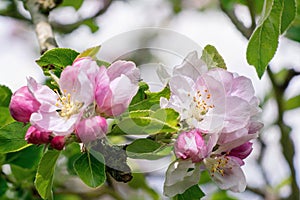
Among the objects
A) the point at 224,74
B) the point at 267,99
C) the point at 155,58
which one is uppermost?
the point at 224,74

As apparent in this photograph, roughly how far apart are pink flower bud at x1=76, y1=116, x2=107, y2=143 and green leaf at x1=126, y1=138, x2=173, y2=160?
0.31ft

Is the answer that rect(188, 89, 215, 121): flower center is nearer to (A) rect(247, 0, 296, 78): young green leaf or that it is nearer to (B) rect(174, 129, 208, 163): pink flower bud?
(B) rect(174, 129, 208, 163): pink flower bud

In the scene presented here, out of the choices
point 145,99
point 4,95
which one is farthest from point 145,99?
point 4,95

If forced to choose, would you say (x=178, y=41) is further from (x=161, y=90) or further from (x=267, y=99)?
(x=267, y=99)

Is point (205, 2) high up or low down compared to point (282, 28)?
down

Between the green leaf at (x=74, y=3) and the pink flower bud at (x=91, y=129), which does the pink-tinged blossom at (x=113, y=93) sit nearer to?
the pink flower bud at (x=91, y=129)

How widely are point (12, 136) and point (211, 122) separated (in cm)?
43

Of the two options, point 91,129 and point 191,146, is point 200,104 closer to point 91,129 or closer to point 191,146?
point 191,146

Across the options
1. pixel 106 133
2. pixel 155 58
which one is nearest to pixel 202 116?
pixel 106 133

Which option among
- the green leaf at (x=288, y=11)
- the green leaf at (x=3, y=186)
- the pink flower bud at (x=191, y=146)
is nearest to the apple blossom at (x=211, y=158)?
the pink flower bud at (x=191, y=146)

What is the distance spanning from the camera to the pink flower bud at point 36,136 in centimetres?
130

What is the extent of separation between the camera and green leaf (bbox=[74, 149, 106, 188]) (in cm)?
136

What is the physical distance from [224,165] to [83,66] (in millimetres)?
392

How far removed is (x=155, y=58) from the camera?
2.19 m
